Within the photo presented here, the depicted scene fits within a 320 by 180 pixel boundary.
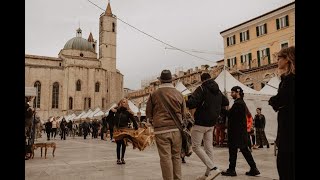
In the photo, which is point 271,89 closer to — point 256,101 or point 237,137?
point 256,101

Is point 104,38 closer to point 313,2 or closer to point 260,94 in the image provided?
point 260,94

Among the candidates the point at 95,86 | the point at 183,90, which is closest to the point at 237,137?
the point at 183,90

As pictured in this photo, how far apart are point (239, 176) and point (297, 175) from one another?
3.77 meters

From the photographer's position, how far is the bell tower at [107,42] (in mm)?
73125

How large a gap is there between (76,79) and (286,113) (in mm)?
66560

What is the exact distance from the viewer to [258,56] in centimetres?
3250

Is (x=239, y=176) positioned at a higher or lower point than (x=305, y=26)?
lower

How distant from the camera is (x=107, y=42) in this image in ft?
244

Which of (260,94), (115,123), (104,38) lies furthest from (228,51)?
(104,38)

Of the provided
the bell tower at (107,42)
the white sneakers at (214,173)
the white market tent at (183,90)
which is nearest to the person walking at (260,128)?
the white market tent at (183,90)

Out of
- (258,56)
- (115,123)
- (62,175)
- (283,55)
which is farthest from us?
(258,56)

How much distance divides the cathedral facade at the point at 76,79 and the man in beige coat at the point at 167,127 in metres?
59.1

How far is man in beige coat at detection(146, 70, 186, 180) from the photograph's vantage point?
4.05 meters

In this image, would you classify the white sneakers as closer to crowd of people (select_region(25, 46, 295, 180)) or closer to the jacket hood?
crowd of people (select_region(25, 46, 295, 180))
